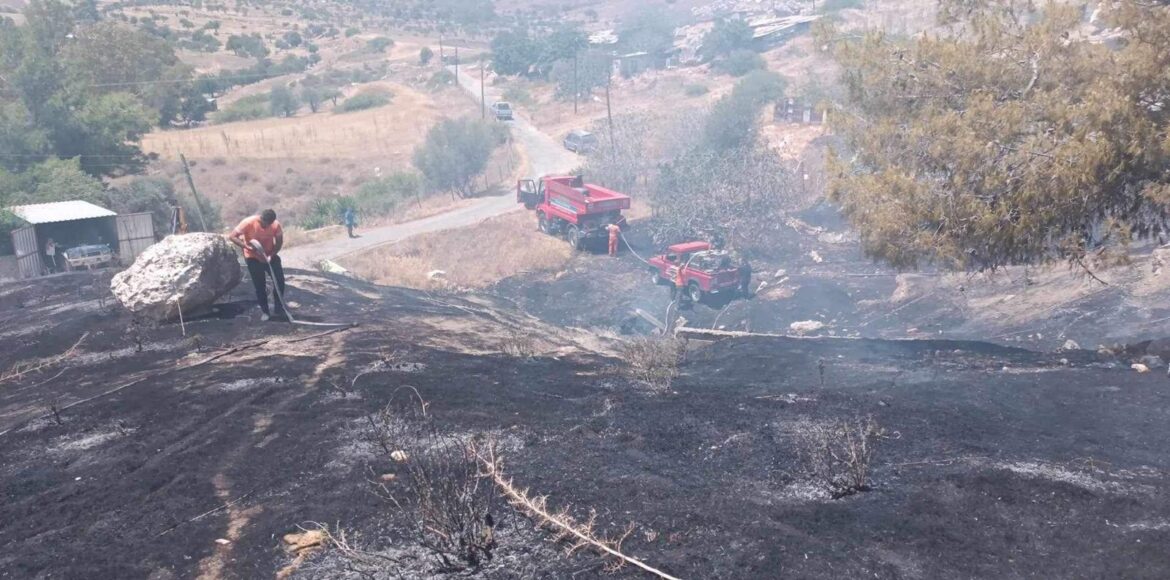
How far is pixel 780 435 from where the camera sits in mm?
7988

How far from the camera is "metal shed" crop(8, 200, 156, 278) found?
21938 mm

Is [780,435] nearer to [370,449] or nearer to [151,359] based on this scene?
[370,449]

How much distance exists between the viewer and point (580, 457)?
283 inches

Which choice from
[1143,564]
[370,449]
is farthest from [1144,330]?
[370,449]

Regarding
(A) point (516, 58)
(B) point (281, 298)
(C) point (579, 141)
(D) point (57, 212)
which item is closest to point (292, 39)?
(A) point (516, 58)

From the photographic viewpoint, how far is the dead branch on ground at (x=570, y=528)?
17.0 ft

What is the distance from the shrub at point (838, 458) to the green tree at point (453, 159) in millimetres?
36887

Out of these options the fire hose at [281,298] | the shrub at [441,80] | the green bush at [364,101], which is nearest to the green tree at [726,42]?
the shrub at [441,80]

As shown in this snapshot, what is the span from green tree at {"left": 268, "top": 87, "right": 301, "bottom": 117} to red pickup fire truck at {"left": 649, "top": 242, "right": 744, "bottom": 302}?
4967cm

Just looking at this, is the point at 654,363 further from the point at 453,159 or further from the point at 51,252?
the point at 453,159

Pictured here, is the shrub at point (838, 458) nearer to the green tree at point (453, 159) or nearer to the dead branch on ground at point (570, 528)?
the dead branch on ground at point (570, 528)

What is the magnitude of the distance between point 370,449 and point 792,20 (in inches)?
3060

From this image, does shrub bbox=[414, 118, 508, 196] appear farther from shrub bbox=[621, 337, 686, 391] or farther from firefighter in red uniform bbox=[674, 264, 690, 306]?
Answer: shrub bbox=[621, 337, 686, 391]

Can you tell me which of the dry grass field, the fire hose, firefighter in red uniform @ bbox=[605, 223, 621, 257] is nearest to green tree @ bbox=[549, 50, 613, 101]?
the dry grass field
